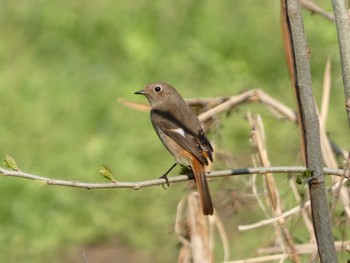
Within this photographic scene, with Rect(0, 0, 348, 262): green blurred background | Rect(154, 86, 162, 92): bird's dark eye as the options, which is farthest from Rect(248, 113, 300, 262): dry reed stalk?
Rect(0, 0, 348, 262): green blurred background

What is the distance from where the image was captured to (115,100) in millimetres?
9891

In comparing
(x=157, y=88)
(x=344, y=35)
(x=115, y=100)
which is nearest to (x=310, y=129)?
(x=344, y=35)

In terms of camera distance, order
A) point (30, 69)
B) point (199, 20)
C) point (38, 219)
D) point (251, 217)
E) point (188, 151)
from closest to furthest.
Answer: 1. point (188, 151)
2. point (251, 217)
3. point (38, 219)
4. point (30, 69)
5. point (199, 20)

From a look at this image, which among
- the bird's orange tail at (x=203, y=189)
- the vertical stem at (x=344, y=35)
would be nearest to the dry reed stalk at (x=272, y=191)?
the bird's orange tail at (x=203, y=189)

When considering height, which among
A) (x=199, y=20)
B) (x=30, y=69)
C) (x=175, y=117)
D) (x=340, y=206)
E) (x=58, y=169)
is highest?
(x=199, y=20)

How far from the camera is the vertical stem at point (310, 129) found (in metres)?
2.43

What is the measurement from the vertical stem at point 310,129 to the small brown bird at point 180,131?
5.00 feet

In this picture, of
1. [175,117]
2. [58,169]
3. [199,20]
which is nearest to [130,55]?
[199,20]

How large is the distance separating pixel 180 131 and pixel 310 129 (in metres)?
2.51

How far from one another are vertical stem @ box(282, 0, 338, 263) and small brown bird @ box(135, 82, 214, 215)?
153 cm

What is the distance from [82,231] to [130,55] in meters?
3.73

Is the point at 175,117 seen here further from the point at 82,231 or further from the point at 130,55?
the point at 130,55

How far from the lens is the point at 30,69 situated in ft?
35.8

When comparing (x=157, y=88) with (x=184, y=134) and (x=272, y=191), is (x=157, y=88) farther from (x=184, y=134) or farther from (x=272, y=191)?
(x=272, y=191)
